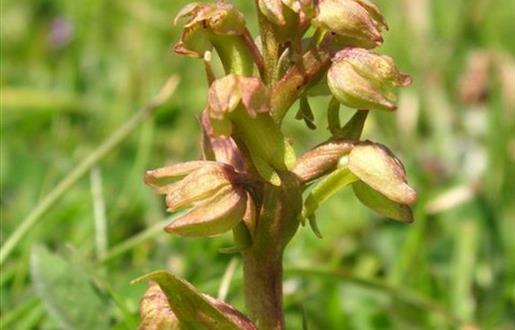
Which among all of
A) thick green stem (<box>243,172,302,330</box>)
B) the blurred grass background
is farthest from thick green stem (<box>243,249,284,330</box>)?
the blurred grass background

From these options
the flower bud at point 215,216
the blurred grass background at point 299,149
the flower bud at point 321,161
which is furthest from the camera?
the blurred grass background at point 299,149

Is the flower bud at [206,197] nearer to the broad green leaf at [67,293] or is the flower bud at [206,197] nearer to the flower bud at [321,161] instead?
the flower bud at [321,161]

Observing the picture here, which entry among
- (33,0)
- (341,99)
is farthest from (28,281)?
(33,0)

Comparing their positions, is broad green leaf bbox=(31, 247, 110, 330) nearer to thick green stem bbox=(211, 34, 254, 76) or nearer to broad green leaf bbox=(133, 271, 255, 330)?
broad green leaf bbox=(133, 271, 255, 330)

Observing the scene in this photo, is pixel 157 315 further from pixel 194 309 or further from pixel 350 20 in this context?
pixel 350 20

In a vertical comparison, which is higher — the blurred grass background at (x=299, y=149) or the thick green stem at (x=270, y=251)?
the thick green stem at (x=270, y=251)

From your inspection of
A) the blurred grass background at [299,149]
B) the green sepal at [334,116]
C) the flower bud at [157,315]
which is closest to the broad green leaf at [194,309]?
the flower bud at [157,315]

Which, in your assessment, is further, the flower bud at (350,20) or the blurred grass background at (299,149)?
the blurred grass background at (299,149)

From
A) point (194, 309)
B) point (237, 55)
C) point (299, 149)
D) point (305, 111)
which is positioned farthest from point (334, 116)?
point (299, 149)
